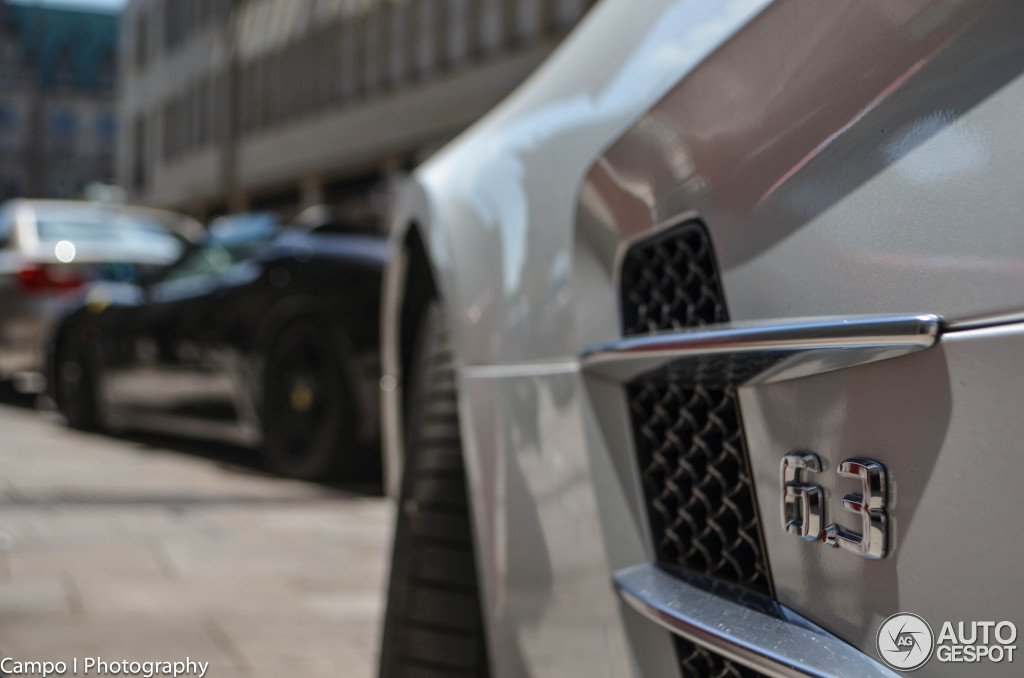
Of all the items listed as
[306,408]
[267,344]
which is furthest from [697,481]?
[267,344]

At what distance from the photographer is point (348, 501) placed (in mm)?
5148

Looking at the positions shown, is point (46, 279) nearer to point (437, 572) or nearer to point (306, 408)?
point (306, 408)

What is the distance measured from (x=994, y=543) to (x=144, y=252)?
920 centimetres

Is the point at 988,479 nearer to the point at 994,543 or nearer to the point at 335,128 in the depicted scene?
the point at 994,543

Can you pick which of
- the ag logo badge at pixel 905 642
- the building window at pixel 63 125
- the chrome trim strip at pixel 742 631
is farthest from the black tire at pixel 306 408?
the building window at pixel 63 125

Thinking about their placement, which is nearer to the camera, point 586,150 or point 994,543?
point 994,543

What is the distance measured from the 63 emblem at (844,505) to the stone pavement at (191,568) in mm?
1888

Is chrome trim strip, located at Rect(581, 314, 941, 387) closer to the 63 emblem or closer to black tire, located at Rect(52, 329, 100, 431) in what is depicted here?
the 63 emblem

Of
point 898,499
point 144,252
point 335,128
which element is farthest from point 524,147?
point 335,128

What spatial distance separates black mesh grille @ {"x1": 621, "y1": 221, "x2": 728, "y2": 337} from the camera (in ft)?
3.84

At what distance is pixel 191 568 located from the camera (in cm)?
370

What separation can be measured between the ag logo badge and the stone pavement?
1972 mm

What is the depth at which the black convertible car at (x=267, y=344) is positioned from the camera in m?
5.36

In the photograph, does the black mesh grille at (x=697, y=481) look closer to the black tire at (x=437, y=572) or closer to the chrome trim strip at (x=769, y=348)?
the chrome trim strip at (x=769, y=348)
